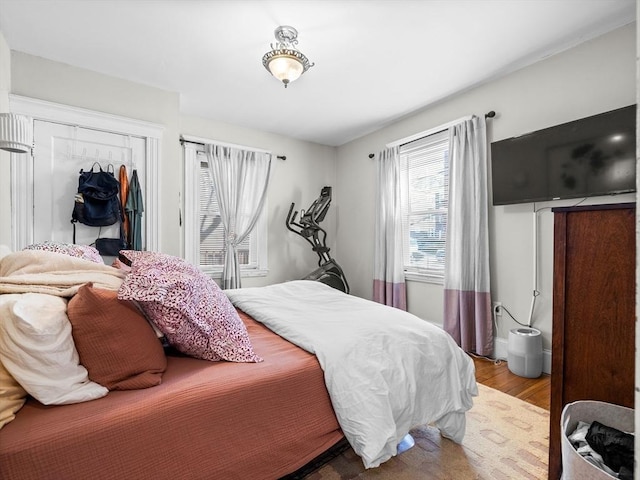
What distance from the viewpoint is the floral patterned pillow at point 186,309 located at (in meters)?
1.14

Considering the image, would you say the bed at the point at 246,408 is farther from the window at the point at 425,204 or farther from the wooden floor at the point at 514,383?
the window at the point at 425,204

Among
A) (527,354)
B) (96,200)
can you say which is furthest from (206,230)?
(527,354)

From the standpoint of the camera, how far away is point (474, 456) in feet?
5.05

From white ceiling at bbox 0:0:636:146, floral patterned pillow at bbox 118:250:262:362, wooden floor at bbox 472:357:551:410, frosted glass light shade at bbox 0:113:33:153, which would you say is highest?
white ceiling at bbox 0:0:636:146

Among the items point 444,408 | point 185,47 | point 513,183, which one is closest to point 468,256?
point 513,183

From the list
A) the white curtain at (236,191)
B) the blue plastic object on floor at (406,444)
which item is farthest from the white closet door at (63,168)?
the blue plastic object on floor at (406,444)

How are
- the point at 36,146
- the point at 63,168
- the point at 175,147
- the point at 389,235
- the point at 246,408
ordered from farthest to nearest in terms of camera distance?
the point at 389,235 < the point at 175,147 < the point at 63,168 < the point at 36,146 < the point at 246,408

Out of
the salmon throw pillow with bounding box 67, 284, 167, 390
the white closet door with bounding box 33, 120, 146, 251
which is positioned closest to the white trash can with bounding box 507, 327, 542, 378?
the salmon throw pillow with bounding box 67, 284, 167, 390

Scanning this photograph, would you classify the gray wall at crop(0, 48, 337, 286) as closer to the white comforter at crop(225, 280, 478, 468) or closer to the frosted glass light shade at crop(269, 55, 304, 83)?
the frosted glass light shade at crop(269, 55, 304, 83)

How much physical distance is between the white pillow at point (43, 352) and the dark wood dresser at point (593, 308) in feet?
5.44

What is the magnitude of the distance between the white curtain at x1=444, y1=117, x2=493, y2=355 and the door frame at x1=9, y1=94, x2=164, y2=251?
2.94 metres

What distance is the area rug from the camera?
1.42 metres

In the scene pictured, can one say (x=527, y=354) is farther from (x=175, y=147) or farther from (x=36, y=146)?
(x=36, y=146)

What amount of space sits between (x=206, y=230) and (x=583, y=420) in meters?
3.76
